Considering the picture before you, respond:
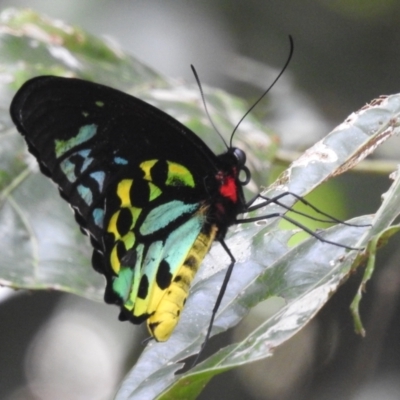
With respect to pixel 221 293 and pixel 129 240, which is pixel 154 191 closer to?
pixel 129 240

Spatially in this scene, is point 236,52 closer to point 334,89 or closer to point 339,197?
point 334,89

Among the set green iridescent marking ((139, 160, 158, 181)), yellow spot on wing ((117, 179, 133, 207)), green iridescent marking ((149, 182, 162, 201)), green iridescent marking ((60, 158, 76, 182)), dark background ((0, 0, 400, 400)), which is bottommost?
dark background ((0, 0, 400, 400))

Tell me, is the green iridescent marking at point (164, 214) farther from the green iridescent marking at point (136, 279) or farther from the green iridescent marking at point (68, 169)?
the green iridescent marking at point (68, 169)

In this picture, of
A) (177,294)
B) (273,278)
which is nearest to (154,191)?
(177,294)

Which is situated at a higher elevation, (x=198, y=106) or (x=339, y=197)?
(x=198, y=106)

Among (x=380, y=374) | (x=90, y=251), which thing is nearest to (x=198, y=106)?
(x=90, y=251)

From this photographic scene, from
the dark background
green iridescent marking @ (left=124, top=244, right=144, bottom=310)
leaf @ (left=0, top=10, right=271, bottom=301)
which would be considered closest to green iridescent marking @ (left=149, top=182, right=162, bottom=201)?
green iridescent marking @ (left=124, top=244, right=144, bottom=310)

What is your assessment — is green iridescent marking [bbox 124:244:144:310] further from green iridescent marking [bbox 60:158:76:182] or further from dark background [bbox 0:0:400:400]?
dark background [bbox 0:0:400:400]

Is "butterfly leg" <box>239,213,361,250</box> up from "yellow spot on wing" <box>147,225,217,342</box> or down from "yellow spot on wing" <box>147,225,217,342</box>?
up
